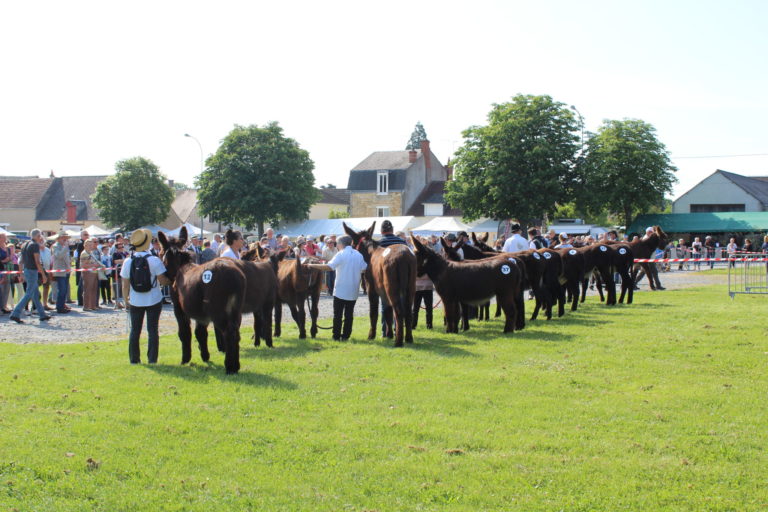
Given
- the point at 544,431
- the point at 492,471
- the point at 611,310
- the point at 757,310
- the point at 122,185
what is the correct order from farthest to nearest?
the point at 122,185 → the point at 611,310 → the point at 757,310 → the point at 544,431 → the point at 492,471

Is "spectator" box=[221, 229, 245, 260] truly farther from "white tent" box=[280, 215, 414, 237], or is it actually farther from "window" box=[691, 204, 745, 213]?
"window" box=[691, 204, 745, 213]

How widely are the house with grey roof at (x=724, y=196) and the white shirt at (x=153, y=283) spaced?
6973cm

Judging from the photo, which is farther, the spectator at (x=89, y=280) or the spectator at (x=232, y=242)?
the spectator at (x=89, y=280)

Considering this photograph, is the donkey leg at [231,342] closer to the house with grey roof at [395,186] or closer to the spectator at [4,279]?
the spectator at [4,279]

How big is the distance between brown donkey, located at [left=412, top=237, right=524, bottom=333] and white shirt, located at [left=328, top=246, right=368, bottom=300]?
1.32 meters

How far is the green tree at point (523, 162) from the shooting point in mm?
57844

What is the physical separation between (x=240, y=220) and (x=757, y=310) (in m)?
54.6

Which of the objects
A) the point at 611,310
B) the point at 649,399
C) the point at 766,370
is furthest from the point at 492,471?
the point at 611,310

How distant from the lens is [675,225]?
204ft

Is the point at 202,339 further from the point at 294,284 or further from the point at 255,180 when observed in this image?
the point at 255,180

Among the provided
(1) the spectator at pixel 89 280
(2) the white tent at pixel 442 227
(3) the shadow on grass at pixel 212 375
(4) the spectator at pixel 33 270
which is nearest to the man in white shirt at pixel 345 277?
(3) the shadow on grass at pixel 212 375

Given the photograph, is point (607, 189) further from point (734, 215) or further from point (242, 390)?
point (242, 390)

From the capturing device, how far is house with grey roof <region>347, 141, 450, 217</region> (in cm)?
7944

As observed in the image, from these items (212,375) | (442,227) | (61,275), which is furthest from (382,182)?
(212,375)
